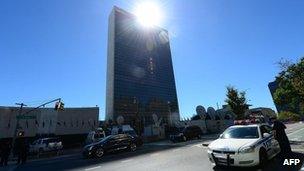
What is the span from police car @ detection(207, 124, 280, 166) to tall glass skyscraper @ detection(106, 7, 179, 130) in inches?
4061

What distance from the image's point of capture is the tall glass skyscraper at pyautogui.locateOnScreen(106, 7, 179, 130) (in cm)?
11950

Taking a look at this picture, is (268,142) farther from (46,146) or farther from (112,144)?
(46,146)

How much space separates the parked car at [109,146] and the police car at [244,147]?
452 inches

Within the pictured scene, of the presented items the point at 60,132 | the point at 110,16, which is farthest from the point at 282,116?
the point at 60,132

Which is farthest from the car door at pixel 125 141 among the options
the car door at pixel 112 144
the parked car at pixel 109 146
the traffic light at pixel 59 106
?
the traffic light at pixel 59 106

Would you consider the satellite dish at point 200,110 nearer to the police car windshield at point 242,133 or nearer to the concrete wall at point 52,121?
the concrete wall at point 52,121

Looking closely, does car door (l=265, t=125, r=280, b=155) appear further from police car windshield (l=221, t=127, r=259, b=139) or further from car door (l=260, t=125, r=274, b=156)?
police car windshield (l=221, t=127, r=259, b=139)

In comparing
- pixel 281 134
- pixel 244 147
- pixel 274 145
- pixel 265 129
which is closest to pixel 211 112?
pixel 281 134

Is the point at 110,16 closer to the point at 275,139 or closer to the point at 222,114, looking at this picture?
the point at 222,114

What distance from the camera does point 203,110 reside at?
2411 inches

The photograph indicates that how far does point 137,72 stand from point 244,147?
11907cm

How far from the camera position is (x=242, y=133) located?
1103 centimetres

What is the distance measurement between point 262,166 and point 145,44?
12377cm

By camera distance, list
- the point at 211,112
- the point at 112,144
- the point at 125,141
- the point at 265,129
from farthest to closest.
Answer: the point at 211,112, the point at 125,141, the point at 112,144, the point at 265,129
